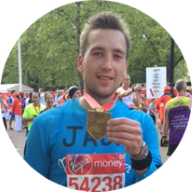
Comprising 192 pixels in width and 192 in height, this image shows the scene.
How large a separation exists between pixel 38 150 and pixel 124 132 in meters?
0.50

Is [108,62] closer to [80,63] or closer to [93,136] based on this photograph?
[80,63]

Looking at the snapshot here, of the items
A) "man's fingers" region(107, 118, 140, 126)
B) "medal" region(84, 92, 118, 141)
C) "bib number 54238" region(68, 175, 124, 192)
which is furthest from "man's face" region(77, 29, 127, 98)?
"bib number 54238" region(68, 175, 124, 192)

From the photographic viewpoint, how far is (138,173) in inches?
57.9

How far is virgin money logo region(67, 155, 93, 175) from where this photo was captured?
4.92 feet

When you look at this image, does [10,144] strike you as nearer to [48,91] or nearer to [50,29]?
[50,29]

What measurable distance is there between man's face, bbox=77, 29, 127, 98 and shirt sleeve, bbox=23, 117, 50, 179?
351 mm

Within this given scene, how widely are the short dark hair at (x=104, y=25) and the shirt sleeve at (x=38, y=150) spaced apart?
49 cm

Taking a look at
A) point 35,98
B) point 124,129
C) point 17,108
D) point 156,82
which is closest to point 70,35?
point 124,129

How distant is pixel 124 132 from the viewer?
4.36 ft

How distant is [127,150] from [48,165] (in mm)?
450

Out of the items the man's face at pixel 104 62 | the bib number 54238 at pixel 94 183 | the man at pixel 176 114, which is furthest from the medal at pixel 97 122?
the man at pixel 176 114

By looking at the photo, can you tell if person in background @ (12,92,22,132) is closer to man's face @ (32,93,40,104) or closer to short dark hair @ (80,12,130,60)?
man's face @ (32,93,40,104)

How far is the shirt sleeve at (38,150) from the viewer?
59.2 inches

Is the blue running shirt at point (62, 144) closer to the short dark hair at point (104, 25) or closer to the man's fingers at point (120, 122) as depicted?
the man's fingers at point (120, 122)
